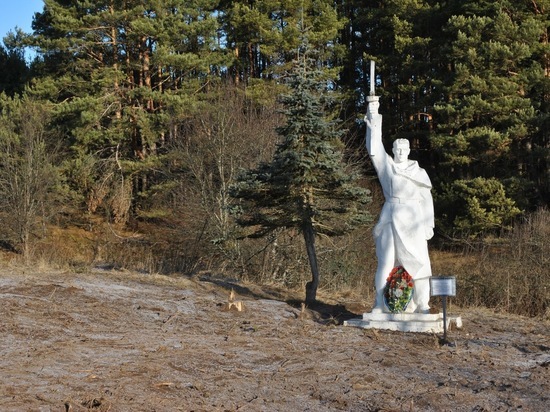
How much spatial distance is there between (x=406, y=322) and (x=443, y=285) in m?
1.50

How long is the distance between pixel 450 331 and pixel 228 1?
30621 mm

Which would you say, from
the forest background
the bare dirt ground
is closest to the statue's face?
the bare dirt ground

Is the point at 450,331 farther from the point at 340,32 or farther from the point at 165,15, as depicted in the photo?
the point at 340,32

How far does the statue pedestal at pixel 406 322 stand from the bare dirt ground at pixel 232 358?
0.25 m

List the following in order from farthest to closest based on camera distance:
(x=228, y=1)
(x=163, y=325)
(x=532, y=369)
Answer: (x=228, y=1), (x=163, y=325), (x=532, y=369)

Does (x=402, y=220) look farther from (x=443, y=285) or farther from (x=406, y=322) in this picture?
(x=443, y=285)

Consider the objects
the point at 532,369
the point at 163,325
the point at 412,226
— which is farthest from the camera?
the point at 412,226

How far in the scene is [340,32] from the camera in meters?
42.8

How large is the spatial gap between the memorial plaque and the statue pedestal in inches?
49.1

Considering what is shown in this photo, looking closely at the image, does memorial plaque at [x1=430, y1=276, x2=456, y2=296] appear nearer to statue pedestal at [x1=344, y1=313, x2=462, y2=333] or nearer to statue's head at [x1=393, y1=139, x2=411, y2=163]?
statue pedestal at [x1=344, y1=313, x2=462, y2=333]

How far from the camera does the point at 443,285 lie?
11.1m

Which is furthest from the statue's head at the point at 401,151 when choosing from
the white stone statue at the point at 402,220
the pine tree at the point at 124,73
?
the pine tree at the point at 124,73

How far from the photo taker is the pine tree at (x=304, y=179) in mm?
15297

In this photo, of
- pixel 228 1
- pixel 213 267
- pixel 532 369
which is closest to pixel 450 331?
pixel 532 369
